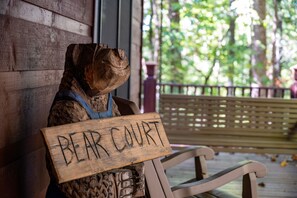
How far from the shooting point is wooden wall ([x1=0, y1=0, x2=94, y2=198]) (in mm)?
1517

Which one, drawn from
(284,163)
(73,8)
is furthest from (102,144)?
(284,163)

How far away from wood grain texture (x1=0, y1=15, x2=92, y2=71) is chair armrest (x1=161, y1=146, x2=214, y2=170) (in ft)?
2.42

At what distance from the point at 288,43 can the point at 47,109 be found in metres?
9.91

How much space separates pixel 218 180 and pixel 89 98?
29.8 inches

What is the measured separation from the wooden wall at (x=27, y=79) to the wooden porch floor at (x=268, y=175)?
2.45m

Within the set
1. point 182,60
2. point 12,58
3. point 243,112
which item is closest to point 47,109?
point 12,58

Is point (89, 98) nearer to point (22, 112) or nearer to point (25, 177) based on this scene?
point (22, 112)

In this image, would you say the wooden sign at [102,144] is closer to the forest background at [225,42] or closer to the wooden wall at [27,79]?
the wooden wall at [27,79]

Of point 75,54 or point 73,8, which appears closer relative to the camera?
point 75,54

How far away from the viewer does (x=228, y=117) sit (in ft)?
16.1

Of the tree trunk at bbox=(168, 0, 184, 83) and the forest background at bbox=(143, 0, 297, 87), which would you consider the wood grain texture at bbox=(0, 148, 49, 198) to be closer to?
the forest background at bbox=(143, 0, 297, 87)

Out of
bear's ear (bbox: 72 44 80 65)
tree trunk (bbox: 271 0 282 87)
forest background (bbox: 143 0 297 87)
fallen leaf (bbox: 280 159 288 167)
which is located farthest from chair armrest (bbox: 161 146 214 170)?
tree trunk (bbox: 271 0 282 87)

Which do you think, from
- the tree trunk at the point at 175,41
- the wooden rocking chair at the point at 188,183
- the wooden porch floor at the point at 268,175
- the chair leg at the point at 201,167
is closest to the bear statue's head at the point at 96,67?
the wooden rocking chair at the point at 188,183

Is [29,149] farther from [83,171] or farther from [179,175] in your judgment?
[179,175]
